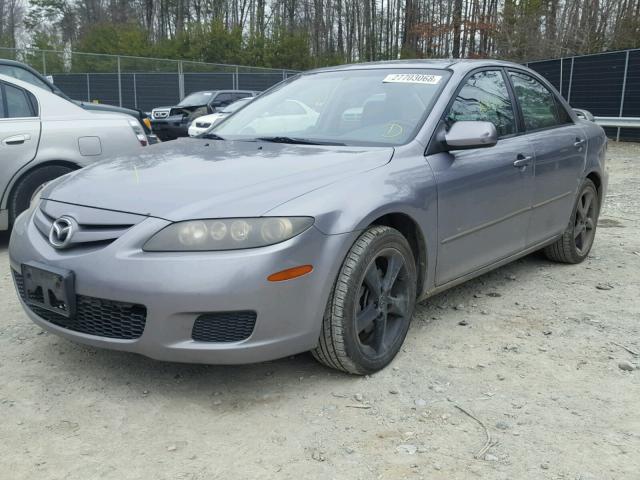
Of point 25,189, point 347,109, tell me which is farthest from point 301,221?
point 25,189

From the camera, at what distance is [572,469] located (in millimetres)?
2320

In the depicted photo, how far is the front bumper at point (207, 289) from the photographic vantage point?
8.21 ft

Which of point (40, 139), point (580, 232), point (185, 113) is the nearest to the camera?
point (580, 232)

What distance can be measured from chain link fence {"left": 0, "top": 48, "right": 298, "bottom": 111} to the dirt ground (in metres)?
20.5

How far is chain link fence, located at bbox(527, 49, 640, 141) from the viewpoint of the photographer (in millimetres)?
14859

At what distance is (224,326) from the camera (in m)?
2.59

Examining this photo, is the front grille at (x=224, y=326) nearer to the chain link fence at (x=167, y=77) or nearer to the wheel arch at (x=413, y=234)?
the wheel arch at (x=413, y=234)

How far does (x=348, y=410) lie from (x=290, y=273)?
0.64m

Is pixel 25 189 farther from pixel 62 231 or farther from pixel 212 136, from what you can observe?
pixel 62 231

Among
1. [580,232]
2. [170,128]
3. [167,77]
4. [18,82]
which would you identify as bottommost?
[580,232]

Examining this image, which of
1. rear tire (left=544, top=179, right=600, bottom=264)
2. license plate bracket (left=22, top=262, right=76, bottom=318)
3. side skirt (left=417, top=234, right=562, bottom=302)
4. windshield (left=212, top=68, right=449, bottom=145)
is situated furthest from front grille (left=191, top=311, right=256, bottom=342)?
Result: rear tire (left=544, top=179, right=600, bottom=264)

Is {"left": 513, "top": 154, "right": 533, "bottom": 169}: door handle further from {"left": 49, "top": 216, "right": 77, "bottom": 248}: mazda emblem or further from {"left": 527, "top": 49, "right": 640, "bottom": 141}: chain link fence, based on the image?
{"left": 527, "top": 49, "right": 640, "bottom": 141}: chain link fence

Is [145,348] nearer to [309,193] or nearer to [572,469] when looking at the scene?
[309,193]

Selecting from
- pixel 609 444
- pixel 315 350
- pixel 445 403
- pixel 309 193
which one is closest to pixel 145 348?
pixel 315 350
